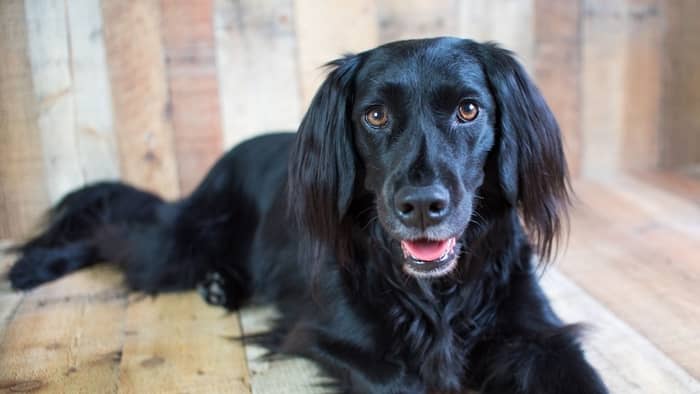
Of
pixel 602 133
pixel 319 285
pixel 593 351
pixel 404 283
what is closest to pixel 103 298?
pixel 319 285

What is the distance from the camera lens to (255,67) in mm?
2936

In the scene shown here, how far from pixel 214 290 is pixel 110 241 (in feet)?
1.70

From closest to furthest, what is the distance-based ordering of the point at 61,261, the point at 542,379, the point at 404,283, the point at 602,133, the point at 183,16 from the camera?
the point at 542,379 < the point at 404,283 < the point at 61,261 < the point at 183,16 < the point at 602,133

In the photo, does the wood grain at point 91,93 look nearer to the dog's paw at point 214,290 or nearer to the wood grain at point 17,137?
the wood grain at point 17,137

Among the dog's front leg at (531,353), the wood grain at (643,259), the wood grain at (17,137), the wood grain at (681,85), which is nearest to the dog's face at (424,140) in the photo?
the dog's front leg at (531,353)

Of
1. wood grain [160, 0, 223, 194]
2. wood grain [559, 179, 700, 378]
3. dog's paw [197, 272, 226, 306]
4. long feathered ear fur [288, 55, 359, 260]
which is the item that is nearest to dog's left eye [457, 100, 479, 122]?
long feathered ear fur [288, 55, 359, 260]

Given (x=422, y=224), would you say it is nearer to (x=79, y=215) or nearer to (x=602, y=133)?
(x=79, y=215)

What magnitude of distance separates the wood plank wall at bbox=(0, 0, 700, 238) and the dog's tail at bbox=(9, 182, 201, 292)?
0.22 metres

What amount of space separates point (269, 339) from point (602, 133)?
76.4 inches

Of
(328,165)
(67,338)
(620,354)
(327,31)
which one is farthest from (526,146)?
(327,31)

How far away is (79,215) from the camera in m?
2.71

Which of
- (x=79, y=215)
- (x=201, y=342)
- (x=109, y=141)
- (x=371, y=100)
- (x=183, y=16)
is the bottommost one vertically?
(x=201, y=342)

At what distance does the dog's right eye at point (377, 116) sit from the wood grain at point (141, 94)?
145 centimetres

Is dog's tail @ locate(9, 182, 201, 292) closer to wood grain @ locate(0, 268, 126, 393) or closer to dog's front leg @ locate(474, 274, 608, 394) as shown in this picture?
wood grain @ locate(0, 268, 126, 393)
